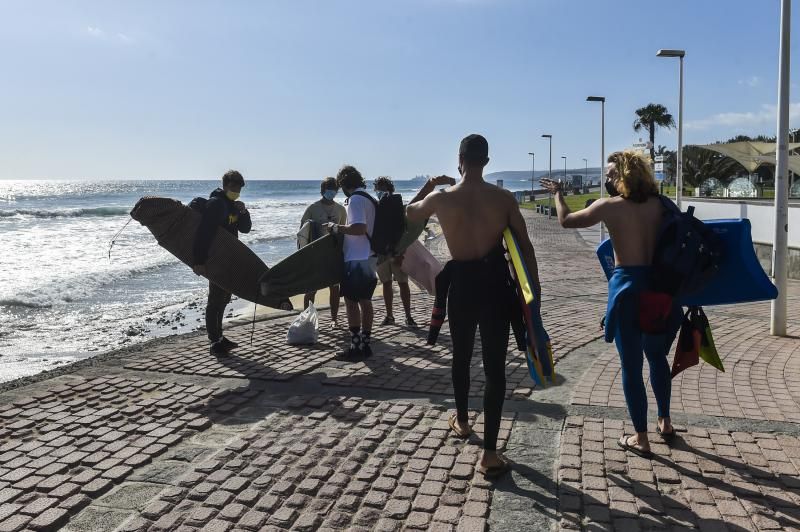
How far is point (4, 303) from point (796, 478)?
12855 millimetres

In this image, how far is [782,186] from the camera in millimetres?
7438

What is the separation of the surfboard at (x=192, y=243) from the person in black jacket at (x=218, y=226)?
0.09 m

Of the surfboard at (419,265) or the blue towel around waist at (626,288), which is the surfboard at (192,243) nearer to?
the surfboard at (419,265)

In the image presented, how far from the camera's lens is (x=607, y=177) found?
13.2 feet

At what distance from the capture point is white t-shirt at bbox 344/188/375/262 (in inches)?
239

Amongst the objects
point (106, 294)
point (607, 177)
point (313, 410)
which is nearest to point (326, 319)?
point (313, 410)

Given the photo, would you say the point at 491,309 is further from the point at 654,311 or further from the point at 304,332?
the point at 304,332

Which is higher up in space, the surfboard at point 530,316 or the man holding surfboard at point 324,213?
the man holding surfboard at point 324,213

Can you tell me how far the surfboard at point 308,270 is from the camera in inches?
259

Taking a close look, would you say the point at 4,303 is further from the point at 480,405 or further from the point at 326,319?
the point at 480,405

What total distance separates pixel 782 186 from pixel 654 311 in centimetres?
476

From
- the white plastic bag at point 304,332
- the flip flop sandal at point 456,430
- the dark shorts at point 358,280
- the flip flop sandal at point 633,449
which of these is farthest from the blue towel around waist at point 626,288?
the white plastic bag at point 304,332

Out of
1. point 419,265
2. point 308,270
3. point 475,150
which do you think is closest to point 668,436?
point 475,150

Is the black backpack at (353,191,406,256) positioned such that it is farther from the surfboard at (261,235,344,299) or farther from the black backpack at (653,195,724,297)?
the black backpack at (653,195,724,297)
